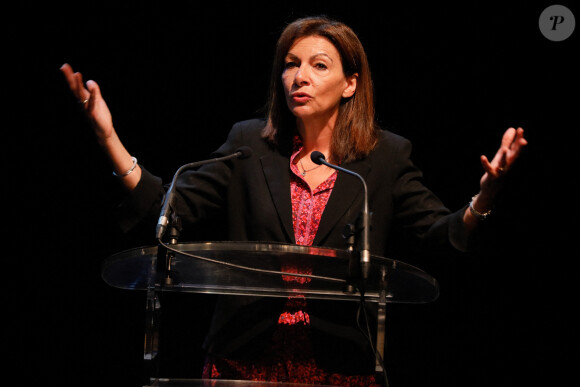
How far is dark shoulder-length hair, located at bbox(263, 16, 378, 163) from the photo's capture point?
2.56 metres

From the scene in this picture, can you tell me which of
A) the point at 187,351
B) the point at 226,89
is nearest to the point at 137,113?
the point at 226,89

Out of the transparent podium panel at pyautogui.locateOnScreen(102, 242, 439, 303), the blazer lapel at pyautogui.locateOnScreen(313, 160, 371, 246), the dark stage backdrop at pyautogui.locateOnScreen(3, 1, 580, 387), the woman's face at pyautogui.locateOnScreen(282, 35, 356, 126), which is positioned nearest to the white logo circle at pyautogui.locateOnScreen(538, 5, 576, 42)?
the dark stage backdrop at pyautogui.locateOnScreen(3, 1, 580, 387)

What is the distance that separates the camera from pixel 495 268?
3.08m

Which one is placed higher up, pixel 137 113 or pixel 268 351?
pixel 137 113

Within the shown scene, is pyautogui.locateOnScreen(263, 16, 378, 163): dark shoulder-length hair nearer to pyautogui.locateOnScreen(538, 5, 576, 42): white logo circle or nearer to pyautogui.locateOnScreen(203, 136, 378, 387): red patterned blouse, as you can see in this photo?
pyautogui.locateOnScreen(203, 136, 378, 387): red patterned blouse

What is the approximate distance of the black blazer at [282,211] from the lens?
81.0 inches

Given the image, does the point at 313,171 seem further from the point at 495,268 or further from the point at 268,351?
the point at 495,268

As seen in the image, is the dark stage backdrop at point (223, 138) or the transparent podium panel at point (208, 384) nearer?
the transparent podium panel at point (208, 384)

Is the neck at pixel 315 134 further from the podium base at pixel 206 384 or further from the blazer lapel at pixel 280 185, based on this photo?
the podium base at pixel 206 384

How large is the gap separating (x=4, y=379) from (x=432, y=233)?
2.15 meters

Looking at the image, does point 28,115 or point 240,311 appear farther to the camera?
point 28,115

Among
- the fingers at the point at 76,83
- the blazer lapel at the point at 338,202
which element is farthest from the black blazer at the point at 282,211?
the fingers at the point at 76,83

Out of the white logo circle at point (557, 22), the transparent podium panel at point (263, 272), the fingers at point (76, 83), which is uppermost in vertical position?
the white logo circle at point (557, 22)

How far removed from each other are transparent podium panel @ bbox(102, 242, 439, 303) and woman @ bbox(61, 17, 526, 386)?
255mm
